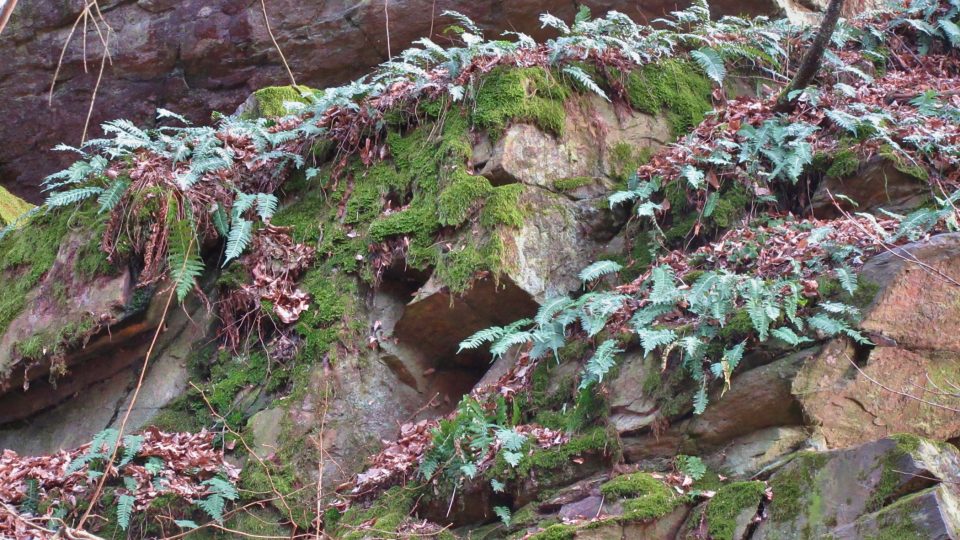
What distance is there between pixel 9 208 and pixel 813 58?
8.90 meters

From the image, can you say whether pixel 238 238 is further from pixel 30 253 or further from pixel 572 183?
pixel 572 183

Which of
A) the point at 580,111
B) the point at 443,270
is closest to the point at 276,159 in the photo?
the point at 443,270

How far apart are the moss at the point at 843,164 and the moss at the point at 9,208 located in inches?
327

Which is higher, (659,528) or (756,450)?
(756,450)

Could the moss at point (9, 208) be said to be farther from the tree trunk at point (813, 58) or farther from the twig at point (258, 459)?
the tree trunk at point (813, 58)

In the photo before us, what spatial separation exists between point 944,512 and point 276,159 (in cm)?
659

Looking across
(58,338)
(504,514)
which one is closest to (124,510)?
(58,338)

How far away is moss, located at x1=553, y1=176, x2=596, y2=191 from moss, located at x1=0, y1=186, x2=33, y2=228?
237 inches

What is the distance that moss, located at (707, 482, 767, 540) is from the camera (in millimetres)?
5180

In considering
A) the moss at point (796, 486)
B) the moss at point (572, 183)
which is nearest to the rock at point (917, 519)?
the moss at point (796, 486)

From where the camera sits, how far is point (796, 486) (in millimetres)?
5195

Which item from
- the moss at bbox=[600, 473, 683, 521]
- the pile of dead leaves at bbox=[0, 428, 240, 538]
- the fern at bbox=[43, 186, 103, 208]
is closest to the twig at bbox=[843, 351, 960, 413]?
the moss at bbox=[600, 473, 683, 521]

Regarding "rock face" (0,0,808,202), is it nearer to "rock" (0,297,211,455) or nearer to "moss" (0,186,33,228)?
"moss" (0,186,33,228)

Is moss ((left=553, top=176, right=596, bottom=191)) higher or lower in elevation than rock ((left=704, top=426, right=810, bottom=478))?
higher
